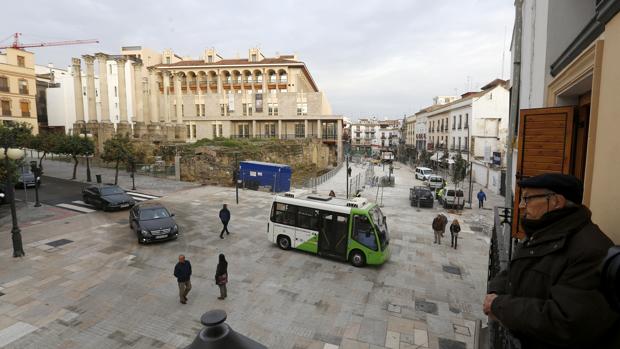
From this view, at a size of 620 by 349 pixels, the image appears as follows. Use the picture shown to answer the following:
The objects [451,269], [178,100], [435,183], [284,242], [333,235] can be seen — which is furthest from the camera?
[178,100]

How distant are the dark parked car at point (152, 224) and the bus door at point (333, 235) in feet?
21.7

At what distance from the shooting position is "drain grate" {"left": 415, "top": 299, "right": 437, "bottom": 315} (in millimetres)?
9284

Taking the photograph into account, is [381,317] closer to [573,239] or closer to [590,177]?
[590,177]

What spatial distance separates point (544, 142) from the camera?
231 inches

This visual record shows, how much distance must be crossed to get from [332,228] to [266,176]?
17232 mm

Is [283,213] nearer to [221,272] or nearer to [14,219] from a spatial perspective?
[221,272]

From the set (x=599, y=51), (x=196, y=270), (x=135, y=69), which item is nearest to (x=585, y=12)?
(x=599, y=51)

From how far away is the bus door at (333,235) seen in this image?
12.5m

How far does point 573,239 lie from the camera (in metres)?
2.04

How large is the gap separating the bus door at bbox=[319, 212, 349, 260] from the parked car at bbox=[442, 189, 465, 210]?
13.5 metres

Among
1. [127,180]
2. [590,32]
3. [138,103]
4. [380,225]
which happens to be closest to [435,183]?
[380,225]

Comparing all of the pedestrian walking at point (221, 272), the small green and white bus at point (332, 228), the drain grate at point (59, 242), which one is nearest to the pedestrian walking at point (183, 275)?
the pedestrian walking at point (221, 272)

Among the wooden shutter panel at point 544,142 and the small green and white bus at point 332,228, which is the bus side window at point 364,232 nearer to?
the small green and white bus at point 332,228

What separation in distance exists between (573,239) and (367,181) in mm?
34111
